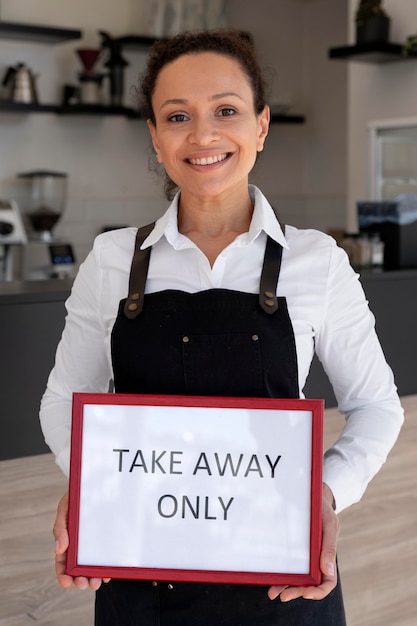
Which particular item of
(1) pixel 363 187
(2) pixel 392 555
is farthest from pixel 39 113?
(2) pixel 392 555

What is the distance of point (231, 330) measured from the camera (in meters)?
1.22

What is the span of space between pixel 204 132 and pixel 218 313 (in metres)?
0.24

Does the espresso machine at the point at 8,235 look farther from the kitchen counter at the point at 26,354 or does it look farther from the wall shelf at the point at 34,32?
the kitchen counter at the point at 26,354

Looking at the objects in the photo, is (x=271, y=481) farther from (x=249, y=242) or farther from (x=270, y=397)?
(x=249, y=242)

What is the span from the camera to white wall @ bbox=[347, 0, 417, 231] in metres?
5.34

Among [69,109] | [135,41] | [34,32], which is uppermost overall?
[34,32]

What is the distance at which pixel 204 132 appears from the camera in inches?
47.4

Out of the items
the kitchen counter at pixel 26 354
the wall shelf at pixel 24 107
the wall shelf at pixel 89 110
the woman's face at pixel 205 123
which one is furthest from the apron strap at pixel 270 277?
the wall shelf at pixel 89 110

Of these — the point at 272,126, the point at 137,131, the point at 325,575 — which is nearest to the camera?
the point at 325,575

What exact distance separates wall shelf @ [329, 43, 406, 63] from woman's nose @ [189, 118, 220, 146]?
13.6ft

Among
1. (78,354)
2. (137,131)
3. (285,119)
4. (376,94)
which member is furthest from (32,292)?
(285,119)

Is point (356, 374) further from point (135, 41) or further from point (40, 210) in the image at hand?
point (135, 41)

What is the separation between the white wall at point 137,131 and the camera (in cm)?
568

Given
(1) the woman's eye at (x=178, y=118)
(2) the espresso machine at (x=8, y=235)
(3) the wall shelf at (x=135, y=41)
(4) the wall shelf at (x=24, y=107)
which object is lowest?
(2) the espresso machine at (x=8, y=235)
